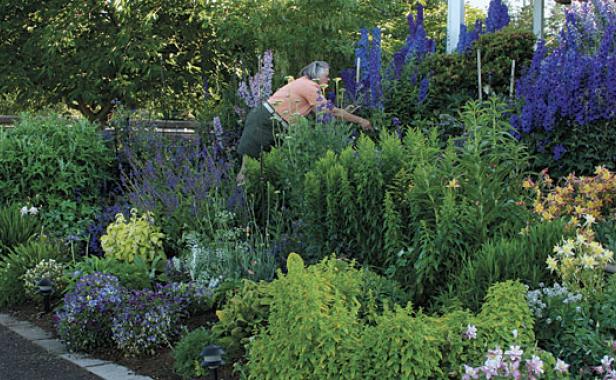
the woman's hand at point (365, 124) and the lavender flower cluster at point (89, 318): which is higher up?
the woman's hand at point (365, 124)

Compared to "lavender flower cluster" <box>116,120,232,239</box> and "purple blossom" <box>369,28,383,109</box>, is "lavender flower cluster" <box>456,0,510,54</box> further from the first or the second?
"lavender flower cluster" <box>116,120,232,239</box>

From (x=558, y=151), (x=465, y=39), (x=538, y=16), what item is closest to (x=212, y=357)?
(x=558, y=151)

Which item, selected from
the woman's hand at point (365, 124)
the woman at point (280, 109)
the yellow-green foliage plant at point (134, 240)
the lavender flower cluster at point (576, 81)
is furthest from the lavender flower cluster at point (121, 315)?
the lavender flower cluster at point (576, 81)

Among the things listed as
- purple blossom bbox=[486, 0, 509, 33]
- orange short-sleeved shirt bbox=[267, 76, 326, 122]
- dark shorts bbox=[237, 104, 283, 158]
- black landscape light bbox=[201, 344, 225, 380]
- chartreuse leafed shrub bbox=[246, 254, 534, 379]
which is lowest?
black landscape light bbox=[201, 344, 225, 380]

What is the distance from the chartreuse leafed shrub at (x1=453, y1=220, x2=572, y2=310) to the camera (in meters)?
3.98

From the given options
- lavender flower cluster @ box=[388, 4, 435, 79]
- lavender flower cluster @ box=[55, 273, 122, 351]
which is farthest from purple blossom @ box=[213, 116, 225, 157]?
lavender flower cluster @ box=[55, 273, 122, 351]

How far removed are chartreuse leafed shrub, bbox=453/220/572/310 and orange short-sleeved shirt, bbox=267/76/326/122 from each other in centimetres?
308

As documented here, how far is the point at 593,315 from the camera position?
364cm

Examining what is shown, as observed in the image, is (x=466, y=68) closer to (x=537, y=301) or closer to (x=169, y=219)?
(x=169, y=219)

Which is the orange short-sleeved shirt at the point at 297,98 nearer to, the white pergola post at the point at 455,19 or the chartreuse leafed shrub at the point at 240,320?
the white pergola post at the point at 455,19

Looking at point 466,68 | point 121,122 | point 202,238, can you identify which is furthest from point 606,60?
point 121,122

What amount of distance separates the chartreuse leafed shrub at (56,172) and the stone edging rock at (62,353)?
1619 millimetres

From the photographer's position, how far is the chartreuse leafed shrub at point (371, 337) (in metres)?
3.31

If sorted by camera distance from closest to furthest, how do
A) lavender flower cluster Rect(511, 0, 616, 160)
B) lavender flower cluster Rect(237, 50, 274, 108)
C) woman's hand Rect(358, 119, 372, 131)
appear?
1. lavender flower cluster Rect(511, 0, 616, 160)
2. woman's hand Rect(358, 119, 372, 131)
3. lavender flower cluster Rect(237, 50, 274, 108)
